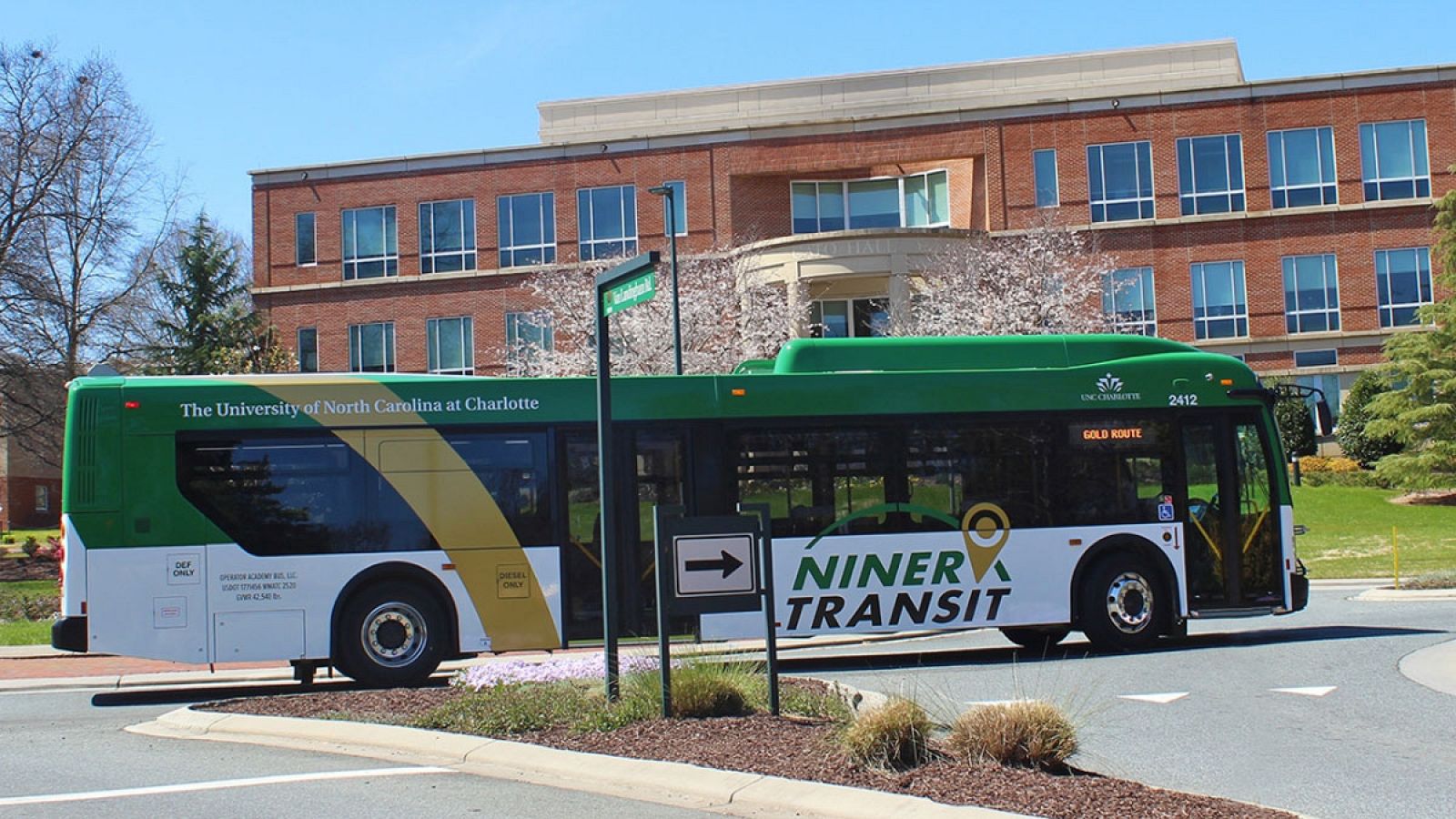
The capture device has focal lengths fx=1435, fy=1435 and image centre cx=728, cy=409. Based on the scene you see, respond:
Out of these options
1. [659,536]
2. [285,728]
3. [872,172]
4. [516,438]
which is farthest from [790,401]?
[872,172]

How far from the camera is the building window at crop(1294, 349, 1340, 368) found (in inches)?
1672

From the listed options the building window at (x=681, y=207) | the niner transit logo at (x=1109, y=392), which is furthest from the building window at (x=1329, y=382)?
the niner transit logo at (x=1109, y=392)

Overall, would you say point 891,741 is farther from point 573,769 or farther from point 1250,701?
point 1250,701

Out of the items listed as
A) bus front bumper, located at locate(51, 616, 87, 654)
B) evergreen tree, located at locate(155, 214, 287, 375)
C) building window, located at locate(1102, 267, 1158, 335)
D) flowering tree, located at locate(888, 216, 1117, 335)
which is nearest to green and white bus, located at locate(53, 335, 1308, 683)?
bus front bumper, located at locate(51, 616, 87, 654)

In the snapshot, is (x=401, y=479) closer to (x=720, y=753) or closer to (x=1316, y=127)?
(x=720, y=753)

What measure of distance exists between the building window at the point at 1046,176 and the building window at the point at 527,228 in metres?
14.9

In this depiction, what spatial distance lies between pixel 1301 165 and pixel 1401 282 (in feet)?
14.7

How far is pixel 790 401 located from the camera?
1482 centimetres

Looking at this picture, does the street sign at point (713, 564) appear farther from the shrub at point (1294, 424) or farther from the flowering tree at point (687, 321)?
the shrub at point (1294, 424)

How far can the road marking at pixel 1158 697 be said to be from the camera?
11555 mm

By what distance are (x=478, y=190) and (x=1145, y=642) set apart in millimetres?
34260

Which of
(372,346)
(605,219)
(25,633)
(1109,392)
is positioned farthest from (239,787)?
(372,346)

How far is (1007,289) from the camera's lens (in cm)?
3828

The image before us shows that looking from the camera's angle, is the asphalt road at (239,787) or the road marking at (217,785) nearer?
the asphalt road at (239,787)
